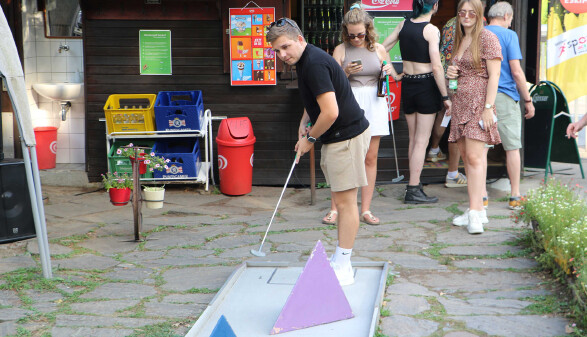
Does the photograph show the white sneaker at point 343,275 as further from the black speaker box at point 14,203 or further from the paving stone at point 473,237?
the black speaker box at point 14,203

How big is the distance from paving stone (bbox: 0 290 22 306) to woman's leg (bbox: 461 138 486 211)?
378cm

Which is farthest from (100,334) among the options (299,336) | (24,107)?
(24,107)

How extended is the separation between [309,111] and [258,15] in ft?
13.2

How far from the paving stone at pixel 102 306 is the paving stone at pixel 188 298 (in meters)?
0.21

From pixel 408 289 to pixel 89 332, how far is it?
6.89 ft

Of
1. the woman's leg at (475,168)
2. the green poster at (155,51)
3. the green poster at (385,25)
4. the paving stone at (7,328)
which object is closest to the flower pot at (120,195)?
the paving stone at (7,328)

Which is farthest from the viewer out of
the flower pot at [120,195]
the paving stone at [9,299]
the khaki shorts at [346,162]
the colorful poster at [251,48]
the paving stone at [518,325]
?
the colorful poster at [251,48]

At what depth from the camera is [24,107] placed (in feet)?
16.9

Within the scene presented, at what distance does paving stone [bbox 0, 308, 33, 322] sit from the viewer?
455 cm

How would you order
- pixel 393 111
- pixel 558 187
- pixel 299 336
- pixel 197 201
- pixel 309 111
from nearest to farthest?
1. pixel 299 336
2. pixel 309 111
3. pixel 558 187
4. pixel 197 201
5. pixel 393 111

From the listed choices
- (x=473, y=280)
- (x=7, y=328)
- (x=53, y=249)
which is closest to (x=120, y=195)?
(x=53, y=249)

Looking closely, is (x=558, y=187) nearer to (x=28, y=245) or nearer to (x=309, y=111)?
(x=309, y=111)

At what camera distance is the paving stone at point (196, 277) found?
5.19 m

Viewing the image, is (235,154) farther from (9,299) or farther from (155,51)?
(9,299)
